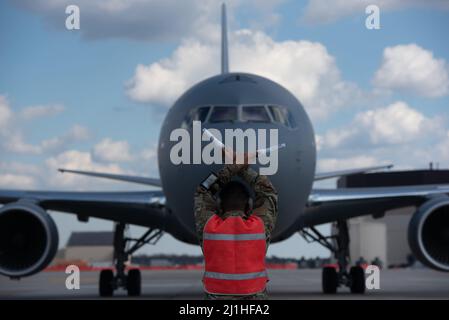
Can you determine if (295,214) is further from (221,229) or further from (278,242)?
(221,229)

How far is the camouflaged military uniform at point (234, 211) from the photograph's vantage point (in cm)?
451

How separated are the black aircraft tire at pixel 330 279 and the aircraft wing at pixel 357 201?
5.03 ft

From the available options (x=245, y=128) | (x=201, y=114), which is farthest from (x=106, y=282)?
(x=245, y=128)

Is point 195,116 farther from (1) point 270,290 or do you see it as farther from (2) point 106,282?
(1) point 270,290

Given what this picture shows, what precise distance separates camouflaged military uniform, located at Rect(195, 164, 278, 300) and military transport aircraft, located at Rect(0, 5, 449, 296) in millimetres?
6327

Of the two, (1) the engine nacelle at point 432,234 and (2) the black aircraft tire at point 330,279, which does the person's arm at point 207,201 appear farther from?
(2) the black aircraft tire at point 330,279

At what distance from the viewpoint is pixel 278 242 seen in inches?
640

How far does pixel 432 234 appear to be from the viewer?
15227 mm

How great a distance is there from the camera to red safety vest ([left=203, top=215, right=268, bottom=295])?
4.44m

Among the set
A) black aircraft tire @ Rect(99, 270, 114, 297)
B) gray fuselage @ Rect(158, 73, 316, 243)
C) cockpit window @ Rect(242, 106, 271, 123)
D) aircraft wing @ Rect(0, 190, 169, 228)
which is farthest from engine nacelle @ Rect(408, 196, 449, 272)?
black aircraft tire @ Rect(99, 270, 114, 297)

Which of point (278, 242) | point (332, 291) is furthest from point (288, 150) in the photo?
point (332, 291)

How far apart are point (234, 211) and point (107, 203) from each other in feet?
41.0

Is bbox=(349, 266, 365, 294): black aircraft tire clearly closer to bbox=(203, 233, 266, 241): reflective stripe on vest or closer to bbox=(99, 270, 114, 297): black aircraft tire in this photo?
bbox=(99, 270, 114, 297): black aircraft tire
